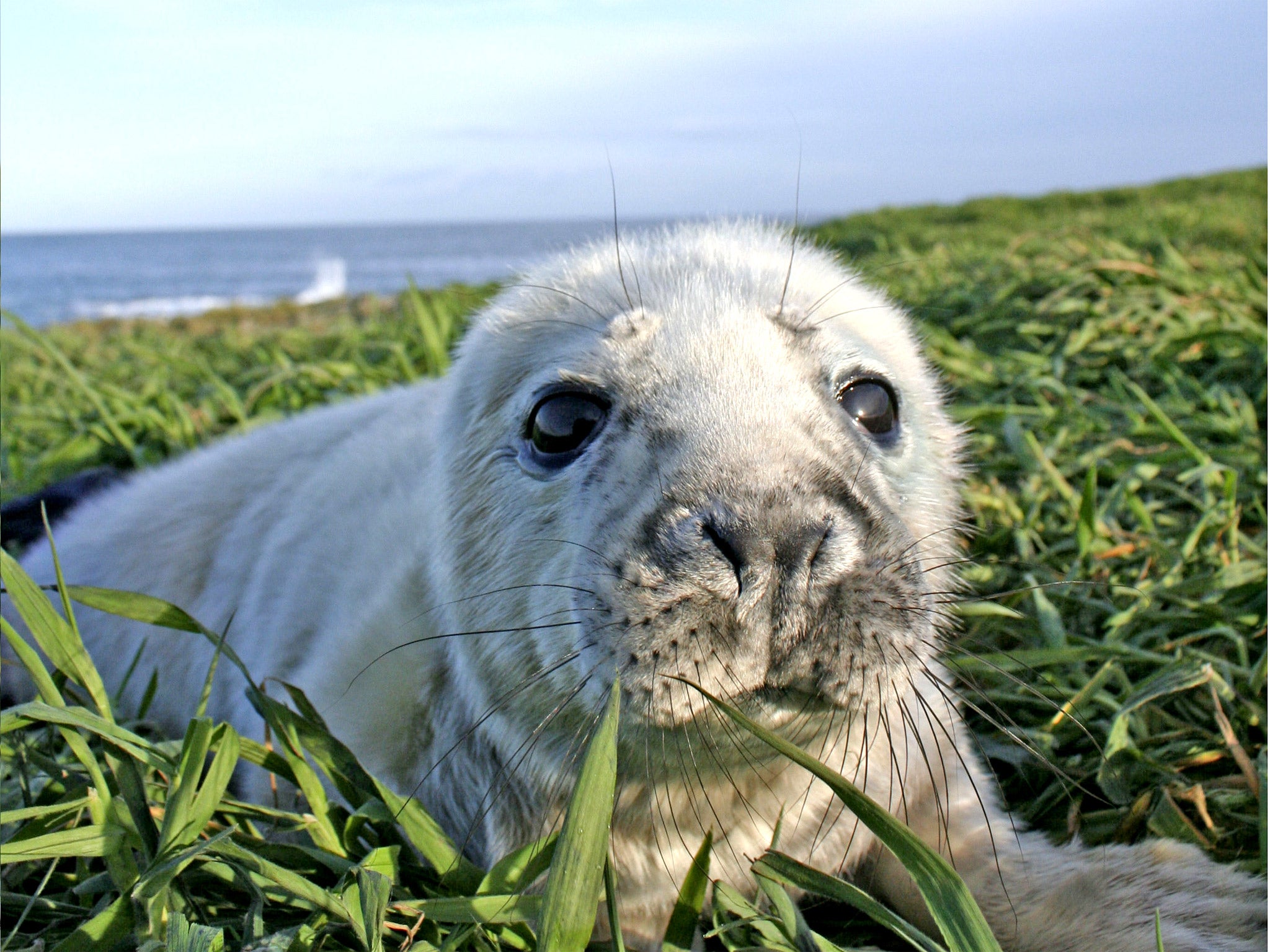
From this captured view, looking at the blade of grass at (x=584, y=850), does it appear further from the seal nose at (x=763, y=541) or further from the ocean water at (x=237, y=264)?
the ocean water at (x=237, y=264)

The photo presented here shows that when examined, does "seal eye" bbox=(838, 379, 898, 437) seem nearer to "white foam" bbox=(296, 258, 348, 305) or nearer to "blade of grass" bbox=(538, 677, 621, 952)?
"blade of grass" bbox=(538, 677, 621, 952)

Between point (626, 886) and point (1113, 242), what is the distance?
5.19m

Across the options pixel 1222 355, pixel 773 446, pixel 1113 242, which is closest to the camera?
pixel 773 446

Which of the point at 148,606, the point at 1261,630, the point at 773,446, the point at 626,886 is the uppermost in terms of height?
the point at 773,446

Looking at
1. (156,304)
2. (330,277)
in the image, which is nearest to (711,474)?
(156,304)

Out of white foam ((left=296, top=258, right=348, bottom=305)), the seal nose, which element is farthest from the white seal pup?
white foam ((left=296, top=258, right=348, bottom=305))

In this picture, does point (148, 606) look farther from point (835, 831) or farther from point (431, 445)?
point (835, 831)

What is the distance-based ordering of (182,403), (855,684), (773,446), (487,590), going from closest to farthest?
(855,684), (773,446), (487,590), (182,403)

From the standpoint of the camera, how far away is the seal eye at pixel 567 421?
6.70 feet

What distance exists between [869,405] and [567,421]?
2.05 ft

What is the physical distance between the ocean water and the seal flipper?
16.5 m

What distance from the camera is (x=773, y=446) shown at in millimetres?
1724

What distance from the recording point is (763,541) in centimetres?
153

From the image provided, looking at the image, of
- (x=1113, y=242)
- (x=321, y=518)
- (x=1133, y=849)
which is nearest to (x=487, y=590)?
(x=321, y=518)
